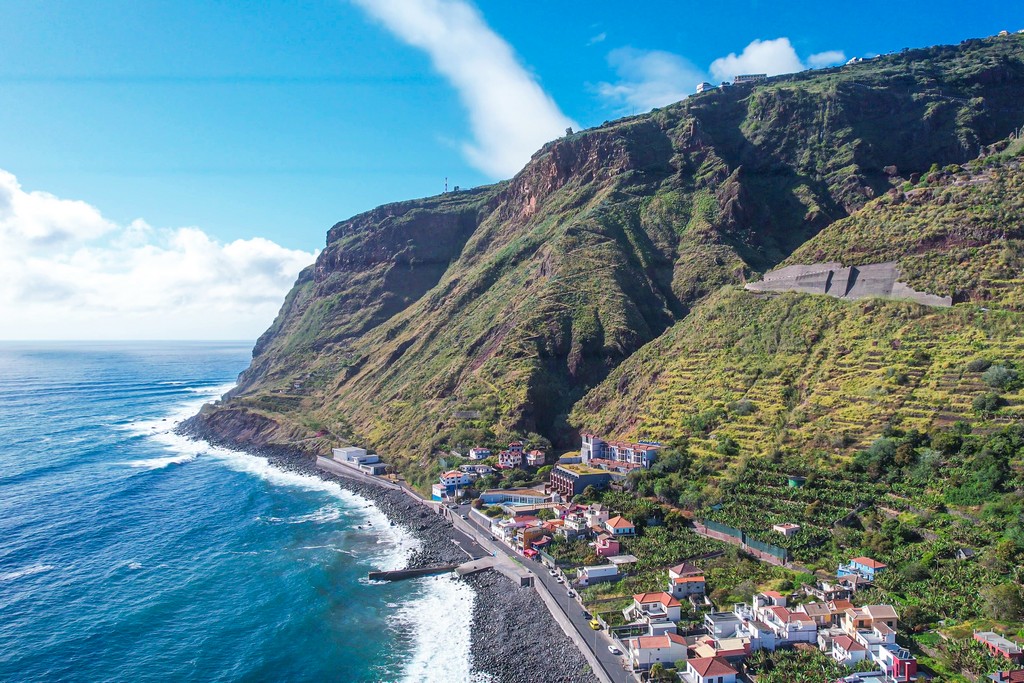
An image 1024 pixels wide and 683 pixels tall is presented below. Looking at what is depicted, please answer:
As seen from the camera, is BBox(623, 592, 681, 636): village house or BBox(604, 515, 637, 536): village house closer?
BBox(623, 592, 681, 636): village house

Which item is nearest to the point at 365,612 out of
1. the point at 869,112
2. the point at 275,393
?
the point at 275,393

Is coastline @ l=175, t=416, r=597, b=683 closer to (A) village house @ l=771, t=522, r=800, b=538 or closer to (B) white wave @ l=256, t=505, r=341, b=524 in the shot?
(B) white wave @ l=256, t=505, r=341, b=524

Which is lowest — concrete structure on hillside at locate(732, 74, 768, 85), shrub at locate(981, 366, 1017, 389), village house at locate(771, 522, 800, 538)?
village house at locate(771, 522, 800, 538)

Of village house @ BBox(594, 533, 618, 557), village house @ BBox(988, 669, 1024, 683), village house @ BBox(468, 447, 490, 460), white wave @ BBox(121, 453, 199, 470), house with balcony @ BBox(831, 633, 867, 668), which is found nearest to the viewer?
village house @ BBox(988, 669, 1024, 683)

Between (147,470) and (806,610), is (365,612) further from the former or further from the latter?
(147,470)

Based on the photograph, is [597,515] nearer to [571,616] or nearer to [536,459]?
[571,616]

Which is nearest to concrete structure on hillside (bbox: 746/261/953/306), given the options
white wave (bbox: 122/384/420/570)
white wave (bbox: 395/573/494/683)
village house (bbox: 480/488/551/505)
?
village house (bbox: 480/488/551/505)

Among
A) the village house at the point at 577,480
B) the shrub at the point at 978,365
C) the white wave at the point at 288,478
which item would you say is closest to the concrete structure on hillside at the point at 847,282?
the shrub at the point at 978,365
